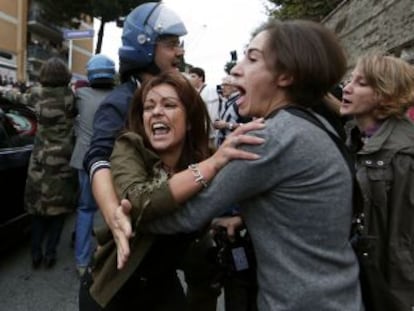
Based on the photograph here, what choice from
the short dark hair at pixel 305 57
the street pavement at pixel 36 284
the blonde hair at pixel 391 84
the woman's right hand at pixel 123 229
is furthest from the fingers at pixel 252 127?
the street pavement at pixel 36 284

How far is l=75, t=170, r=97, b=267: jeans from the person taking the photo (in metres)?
4.13

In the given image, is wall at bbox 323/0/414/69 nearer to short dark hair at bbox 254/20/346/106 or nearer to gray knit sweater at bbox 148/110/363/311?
short dark hair at bbox 254/20/346/106

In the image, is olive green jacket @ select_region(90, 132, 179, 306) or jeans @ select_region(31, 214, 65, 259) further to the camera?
jeans @ select_region(31, 214, 65, 259)

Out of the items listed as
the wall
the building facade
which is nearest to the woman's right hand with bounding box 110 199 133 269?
the wall

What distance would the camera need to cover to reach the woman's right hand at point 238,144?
1.24 metres

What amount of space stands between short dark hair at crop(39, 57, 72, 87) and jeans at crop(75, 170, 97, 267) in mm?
818

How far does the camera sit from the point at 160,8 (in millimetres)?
1991

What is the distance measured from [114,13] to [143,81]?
23.8 m

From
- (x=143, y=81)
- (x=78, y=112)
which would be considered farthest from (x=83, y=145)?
(x=143, y=81)

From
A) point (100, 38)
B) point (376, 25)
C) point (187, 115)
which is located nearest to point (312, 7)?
point (376, 25)

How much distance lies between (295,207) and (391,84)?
1.28 m

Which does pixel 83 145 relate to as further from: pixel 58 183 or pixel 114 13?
pixel 114 13

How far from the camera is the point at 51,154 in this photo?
418cm

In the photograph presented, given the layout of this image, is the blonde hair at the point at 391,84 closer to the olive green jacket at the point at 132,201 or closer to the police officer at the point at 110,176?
the police officer at the point at 110,176
